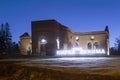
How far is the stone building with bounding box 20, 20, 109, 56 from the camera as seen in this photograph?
38.8 meters

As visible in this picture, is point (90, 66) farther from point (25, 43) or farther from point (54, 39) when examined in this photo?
point (25, 43)

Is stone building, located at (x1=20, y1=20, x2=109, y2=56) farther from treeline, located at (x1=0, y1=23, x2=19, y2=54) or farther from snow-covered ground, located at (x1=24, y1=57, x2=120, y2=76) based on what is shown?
snow-covered ground, located at (x1=24, y1=57, x2=120, y2=76)

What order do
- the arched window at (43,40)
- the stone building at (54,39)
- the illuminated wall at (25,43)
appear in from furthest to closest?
the illuminated wall at (25,43), the arched window at (43,40), the stone building at (54,39)

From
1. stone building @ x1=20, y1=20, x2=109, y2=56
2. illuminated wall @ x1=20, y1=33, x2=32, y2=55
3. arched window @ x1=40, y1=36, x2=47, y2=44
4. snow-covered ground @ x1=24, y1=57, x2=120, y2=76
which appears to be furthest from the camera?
illuminated wall @ x1=20, y1=33, x2=32, y2=55

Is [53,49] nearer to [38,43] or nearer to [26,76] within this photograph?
[38,43]

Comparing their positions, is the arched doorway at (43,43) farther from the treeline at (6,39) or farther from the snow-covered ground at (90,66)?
the snow-covered ground at (90,66)

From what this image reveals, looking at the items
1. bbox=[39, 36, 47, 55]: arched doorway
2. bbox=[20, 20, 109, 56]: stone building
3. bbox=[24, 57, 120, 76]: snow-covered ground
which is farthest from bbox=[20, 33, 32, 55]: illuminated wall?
bbox=[24, 57, 120, 76]: snow-covered ground

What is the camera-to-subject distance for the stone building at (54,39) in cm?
3878

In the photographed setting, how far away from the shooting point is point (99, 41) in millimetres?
48625

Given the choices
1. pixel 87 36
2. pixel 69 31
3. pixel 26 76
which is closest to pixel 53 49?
pixel 69 31

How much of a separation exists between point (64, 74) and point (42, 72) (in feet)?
2.56

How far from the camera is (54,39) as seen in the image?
1519 inches

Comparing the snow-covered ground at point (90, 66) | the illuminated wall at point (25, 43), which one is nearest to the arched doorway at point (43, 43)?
the illuminated wall at point (25, 43)

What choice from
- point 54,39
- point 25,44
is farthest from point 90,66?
point 25,44
